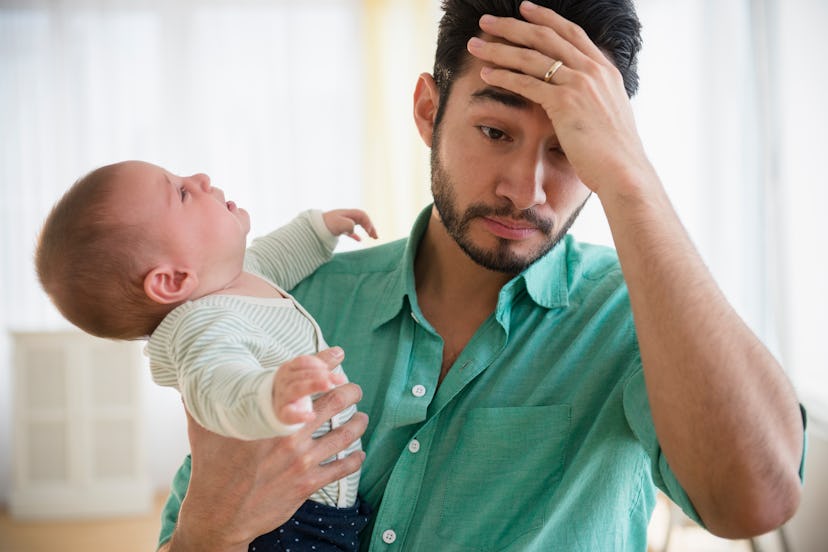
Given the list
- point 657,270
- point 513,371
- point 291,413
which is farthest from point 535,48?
point 291,413

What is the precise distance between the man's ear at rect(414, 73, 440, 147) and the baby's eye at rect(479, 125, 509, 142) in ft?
0.86

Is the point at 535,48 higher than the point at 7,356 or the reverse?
higher

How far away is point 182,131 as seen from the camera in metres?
4.80

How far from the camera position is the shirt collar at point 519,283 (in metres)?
1.36

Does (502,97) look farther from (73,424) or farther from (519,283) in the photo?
(73,424)

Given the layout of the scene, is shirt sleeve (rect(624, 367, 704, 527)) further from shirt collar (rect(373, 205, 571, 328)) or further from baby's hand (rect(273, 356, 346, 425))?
baby's hand (rect(273, 356, 346, 425))

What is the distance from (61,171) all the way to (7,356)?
1.21 meters

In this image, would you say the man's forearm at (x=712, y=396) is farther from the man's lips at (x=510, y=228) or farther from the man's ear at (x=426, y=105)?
the man's ear at (x=426, y=105)

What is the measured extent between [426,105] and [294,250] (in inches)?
16.7

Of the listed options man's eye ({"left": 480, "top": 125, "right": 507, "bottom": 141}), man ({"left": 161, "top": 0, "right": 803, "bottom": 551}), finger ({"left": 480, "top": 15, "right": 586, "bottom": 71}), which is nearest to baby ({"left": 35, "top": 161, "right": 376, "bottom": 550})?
man ({"left": 161, "top": 0, "right": 803, "bottom": 551})

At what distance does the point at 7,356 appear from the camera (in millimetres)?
4766

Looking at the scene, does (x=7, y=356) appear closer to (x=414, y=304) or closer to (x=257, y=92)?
(x=257, y=92)

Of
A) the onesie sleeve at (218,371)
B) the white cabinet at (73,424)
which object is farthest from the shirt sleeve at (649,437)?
the white cabinet at (73,424)

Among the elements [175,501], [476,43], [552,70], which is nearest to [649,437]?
[552,70]
